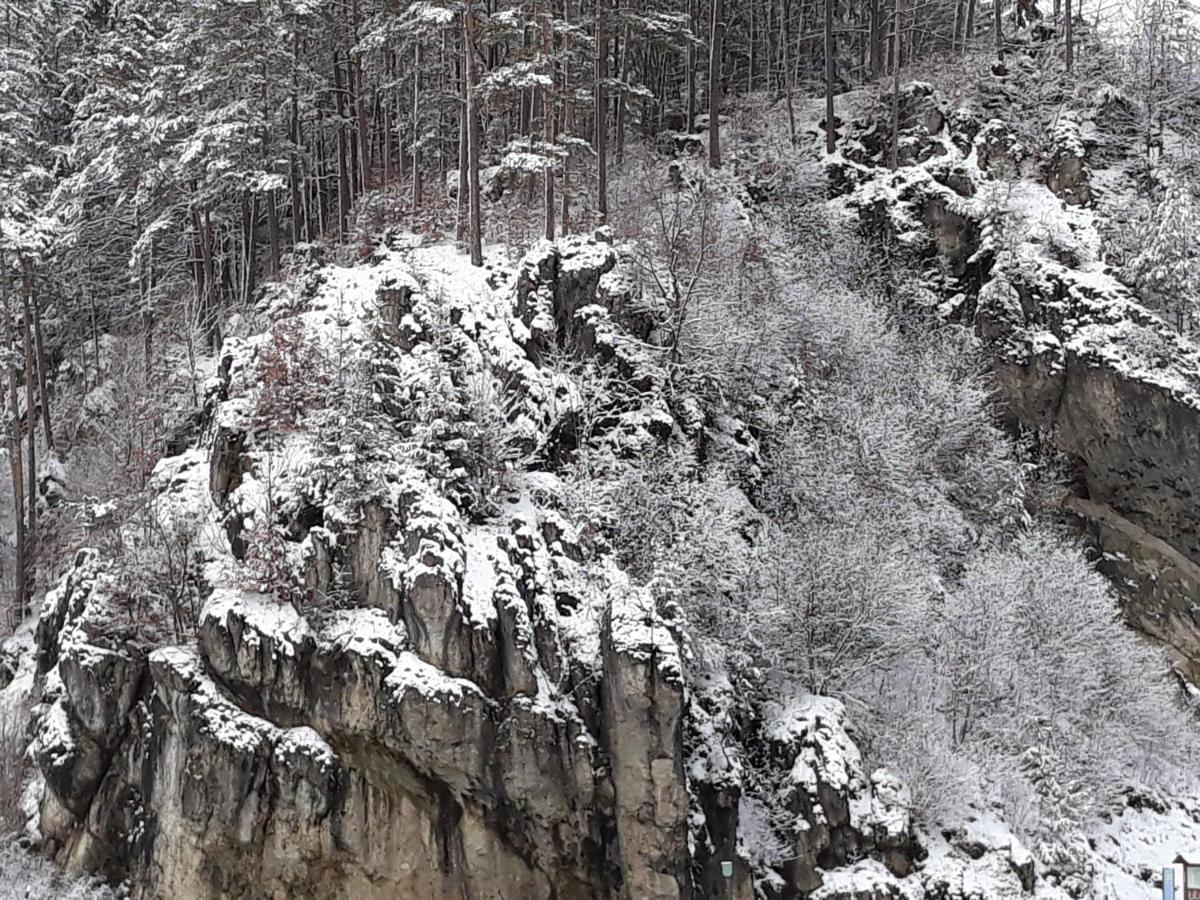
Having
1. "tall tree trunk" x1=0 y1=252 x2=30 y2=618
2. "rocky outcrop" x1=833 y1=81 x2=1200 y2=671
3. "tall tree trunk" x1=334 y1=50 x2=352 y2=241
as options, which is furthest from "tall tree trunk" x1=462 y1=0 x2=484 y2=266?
"rocky outcrop" x1=833 y1=81 x2=1200 y2=671

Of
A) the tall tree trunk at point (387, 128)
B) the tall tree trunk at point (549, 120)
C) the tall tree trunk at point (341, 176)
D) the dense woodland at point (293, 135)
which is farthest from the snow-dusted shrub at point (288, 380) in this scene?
the tall tree trunk at point (387, 128)

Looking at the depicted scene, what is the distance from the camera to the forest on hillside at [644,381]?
53.4ft

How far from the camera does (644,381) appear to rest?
67.3 ft

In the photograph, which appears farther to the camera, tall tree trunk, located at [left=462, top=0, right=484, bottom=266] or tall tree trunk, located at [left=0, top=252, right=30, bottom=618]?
tall tree trunk, located at [left=0, top=252, right=30, bottom=618]

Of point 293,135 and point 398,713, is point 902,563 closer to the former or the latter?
point 398,713

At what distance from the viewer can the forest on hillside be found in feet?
53.4

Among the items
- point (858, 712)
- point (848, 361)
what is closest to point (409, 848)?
point (858, 712)

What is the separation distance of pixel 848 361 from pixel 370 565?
14621 millimetres

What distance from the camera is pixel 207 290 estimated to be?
2788 centimetres

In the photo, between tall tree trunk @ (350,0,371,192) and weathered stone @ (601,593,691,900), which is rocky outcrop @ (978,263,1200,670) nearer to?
weathered stone @ (601,593,691,900)

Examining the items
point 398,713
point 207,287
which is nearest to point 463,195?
point 207,287

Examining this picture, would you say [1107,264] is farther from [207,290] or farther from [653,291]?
[207,290]

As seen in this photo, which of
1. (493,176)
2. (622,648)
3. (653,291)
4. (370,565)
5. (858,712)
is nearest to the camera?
(622,648)

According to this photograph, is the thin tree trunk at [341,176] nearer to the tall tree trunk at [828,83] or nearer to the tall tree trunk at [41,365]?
the tall tree trunk at [41,365]
